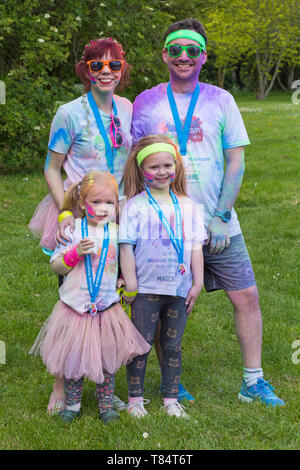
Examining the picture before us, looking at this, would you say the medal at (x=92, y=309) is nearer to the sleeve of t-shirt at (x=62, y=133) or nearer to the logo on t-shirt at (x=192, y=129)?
the sleeve of t-shirt at (x=62, y=133)

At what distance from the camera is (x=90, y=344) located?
3729 mm

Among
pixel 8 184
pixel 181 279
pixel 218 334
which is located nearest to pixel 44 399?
pixel 181 279

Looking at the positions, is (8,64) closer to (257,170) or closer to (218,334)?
(257,170)

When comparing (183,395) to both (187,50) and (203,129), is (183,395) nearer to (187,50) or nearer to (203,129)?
(203,129)

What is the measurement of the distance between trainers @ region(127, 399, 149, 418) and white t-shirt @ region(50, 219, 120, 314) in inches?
26.0

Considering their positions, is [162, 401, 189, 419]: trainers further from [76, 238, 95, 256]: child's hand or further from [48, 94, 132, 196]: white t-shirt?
[48, 94, 132, 196]: white t-shirt

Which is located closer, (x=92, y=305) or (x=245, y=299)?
(x=92, y=305)

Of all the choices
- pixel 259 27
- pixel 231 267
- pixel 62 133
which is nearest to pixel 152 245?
pixel 231 267

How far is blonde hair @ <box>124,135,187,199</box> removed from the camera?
3789 mm

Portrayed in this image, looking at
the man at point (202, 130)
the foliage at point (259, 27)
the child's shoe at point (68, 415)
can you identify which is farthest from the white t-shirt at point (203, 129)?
the foliage at point (259, 27)

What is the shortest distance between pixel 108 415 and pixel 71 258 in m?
0.98

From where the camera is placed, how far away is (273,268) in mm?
7066

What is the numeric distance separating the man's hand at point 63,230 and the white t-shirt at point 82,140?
267 mm

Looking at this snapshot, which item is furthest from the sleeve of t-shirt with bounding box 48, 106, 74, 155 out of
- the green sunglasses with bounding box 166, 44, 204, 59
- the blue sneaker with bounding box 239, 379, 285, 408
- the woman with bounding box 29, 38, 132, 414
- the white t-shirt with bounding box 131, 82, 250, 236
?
the blue sneaker with bounding box 239, 379, 285, 408
